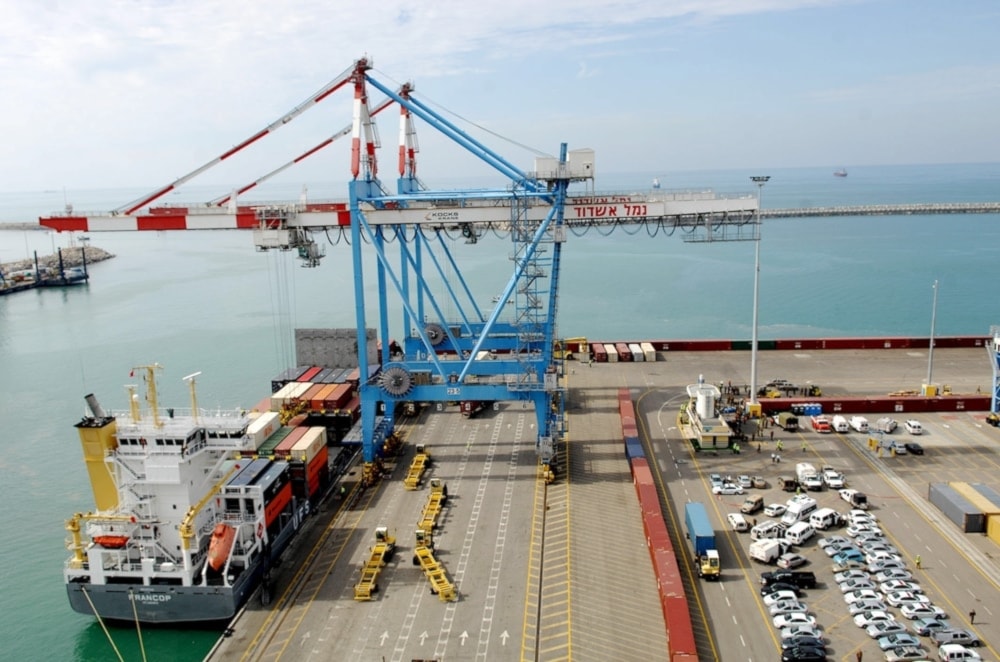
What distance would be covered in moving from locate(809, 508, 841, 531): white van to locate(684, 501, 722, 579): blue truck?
3941mm

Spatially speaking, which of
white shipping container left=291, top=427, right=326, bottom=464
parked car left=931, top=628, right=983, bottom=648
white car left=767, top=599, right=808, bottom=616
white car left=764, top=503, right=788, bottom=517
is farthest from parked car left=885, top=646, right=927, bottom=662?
white shipping container left=291, top=427, right=326, bottom=464

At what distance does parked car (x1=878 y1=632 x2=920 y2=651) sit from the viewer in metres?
20.3

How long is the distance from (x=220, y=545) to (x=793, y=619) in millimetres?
18251

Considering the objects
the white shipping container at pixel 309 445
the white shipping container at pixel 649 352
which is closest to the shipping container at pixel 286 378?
the white shipping container at pixel 309 445

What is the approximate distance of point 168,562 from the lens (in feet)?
82.5

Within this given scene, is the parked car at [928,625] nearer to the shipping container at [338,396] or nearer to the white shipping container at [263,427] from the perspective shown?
the white shipping container at [263,427]

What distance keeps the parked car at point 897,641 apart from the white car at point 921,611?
4.17ft

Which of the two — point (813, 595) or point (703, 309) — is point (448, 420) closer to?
point (813, 595)

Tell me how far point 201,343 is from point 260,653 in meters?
57.3

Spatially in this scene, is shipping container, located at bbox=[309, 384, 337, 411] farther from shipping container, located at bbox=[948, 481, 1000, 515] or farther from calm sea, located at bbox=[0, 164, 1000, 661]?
shipping container, located at bbox=[948, 481, 1000, 515]

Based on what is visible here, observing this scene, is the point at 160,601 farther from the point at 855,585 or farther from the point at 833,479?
the point at 833,479

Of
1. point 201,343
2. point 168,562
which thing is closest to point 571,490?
point 168,562

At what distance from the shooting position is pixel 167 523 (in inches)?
999

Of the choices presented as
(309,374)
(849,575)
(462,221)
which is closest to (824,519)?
(849,575)
